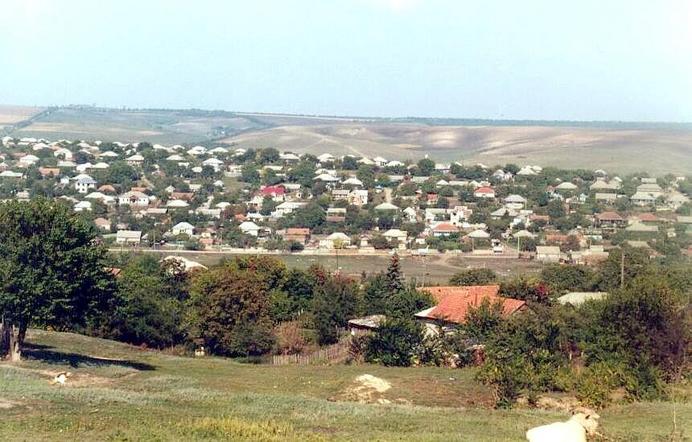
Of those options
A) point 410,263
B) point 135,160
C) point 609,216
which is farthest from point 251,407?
point 135,160

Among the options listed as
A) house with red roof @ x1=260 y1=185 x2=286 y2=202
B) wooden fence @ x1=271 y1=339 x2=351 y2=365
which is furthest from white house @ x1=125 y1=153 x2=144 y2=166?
wooden fence @ x1=271 y1=339 x2=351 y2=365

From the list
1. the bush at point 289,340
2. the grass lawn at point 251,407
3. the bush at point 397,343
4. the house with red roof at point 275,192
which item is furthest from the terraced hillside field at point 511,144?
the grass lawn at point 251,407

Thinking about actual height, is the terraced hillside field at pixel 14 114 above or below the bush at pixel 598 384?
below

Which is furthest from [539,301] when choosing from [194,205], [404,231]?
[194,205]

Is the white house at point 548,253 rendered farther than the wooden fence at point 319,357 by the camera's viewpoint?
Yes

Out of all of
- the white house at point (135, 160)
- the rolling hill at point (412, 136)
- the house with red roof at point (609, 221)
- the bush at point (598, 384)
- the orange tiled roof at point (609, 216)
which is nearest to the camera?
the bush at point (598, 384)

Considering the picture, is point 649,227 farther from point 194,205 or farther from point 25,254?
point 25,254

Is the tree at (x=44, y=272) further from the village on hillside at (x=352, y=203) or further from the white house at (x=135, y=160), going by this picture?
the white house at (x=135, y=160)
